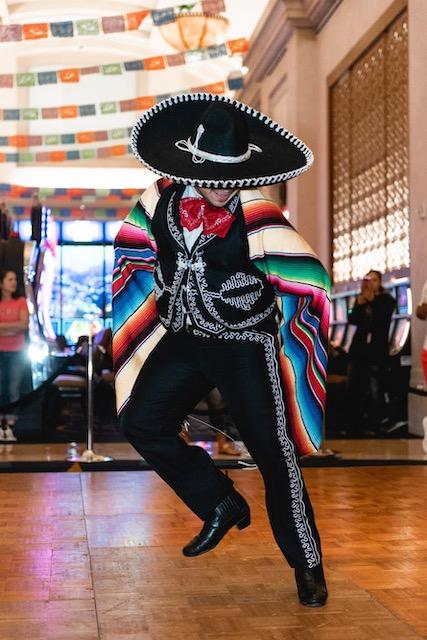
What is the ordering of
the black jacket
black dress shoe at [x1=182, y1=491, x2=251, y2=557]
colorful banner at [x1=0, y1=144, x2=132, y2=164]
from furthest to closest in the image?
colorful banner at [x1=0, y1=144, x2=132, y2=164]
the black jacket
black dress shoe at [x1=182, y1=491, x2=251, y2=557]

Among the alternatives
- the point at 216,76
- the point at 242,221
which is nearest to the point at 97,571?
the point at 242,221

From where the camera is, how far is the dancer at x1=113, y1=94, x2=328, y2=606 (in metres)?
3.29

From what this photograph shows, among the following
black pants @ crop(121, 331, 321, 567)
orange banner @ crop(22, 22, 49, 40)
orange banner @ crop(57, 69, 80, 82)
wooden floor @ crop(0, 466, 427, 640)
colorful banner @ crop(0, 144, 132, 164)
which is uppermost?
orange banner @ crop(22, 22, 49, 40)

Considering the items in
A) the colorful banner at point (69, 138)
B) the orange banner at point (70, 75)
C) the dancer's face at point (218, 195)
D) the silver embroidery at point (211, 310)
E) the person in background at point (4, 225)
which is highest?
the orange banner at point (70, 75)

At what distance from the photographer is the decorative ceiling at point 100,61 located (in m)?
13.8

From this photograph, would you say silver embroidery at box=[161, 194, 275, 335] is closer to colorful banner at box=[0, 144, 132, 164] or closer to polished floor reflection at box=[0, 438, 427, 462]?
polished floor reflection at box=[0, 438, 427, 462]

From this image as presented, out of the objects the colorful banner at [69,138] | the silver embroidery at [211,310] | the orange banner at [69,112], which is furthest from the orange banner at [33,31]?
the silver embroidery at [211,310]

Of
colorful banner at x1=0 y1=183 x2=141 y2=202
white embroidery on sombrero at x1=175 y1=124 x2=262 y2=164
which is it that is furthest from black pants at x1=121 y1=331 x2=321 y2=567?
colorful banner at x1=0 y1=183 x2=141 y2=202

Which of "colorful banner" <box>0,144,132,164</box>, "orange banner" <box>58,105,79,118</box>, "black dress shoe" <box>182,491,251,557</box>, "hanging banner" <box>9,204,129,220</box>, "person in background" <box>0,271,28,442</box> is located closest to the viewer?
"black dress shoe" <box>182,491,251,557</box>

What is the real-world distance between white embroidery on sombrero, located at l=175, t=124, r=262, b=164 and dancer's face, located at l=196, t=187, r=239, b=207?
8 cm

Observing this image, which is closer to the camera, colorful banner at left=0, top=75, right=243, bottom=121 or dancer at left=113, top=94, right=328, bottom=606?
dancer at left=113, top=94, right=328, bottom=606

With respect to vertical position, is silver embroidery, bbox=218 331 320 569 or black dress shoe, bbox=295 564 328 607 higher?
silver embroidery, bbox=218 331 320 569

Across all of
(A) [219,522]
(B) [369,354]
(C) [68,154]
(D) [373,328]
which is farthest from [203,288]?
(C) [68,154]

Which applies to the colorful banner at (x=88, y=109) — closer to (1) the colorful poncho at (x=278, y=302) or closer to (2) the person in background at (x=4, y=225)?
(2) the person in background at (x=4, y=225)
